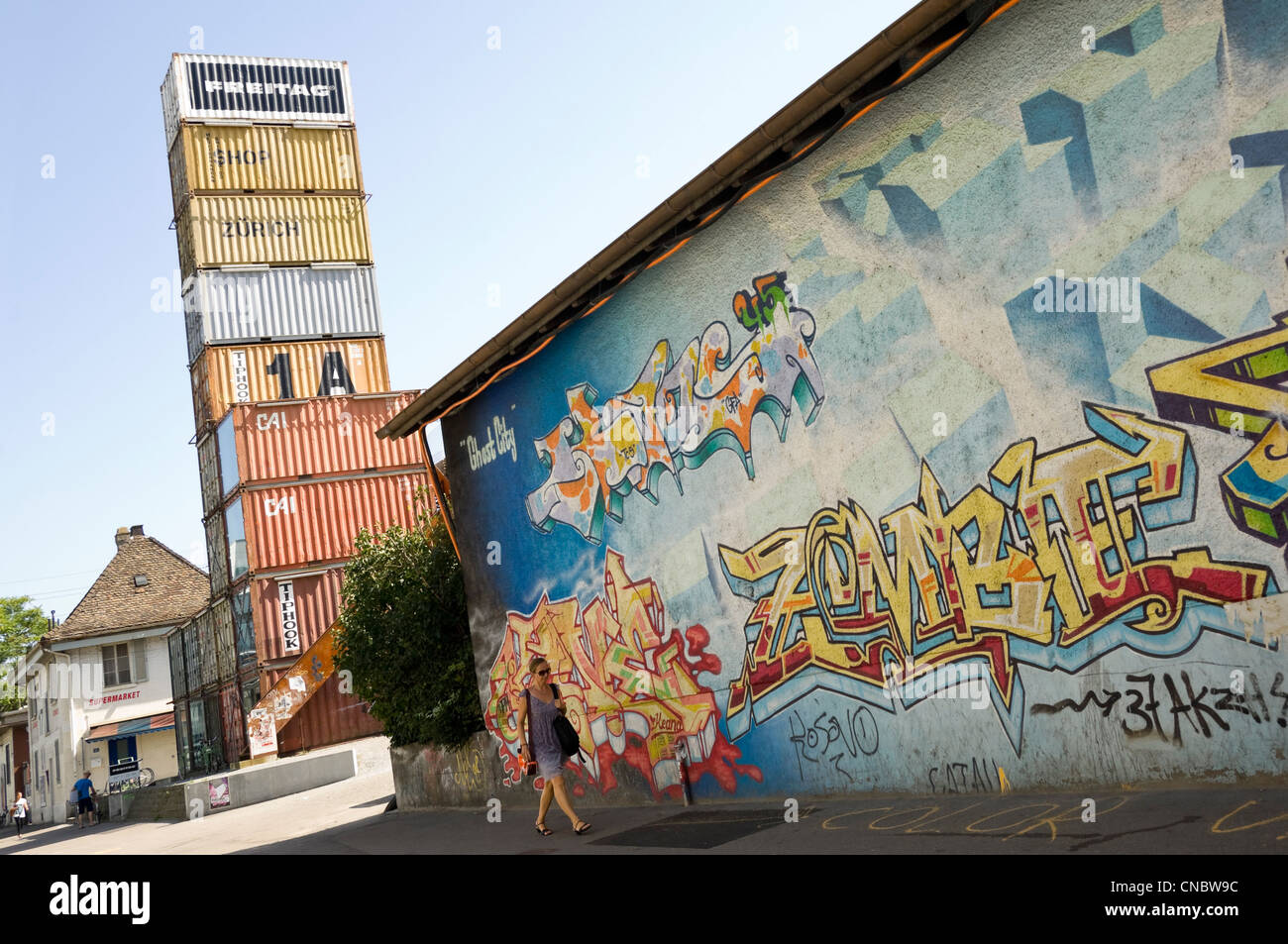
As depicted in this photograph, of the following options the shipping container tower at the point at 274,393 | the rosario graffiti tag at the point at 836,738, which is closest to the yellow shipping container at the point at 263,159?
the shipping container tower at the point at 274,393

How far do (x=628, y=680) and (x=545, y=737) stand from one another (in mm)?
1583

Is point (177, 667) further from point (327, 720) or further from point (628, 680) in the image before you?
point (628, 680)

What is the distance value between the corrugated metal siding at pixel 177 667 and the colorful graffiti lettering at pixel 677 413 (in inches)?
1155

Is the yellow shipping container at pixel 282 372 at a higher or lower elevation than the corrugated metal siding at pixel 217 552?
higher

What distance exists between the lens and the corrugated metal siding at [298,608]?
28.6 meters

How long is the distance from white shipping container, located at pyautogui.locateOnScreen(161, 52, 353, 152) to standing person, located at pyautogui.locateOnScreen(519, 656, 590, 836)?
1275 inches

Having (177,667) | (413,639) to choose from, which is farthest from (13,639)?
(413,639)

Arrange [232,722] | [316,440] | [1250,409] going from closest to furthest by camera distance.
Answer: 1. [1250,409]
2. [316,440]
3. [232,722]

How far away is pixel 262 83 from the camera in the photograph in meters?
36.8

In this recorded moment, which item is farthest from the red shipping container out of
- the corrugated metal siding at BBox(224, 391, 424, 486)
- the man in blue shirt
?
the man in blue shirt

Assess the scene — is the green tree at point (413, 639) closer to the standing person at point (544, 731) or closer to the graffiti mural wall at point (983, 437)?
the graffiti mural wall at point (983, 437)

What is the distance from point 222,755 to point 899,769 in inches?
1123

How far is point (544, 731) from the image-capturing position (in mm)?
8969
